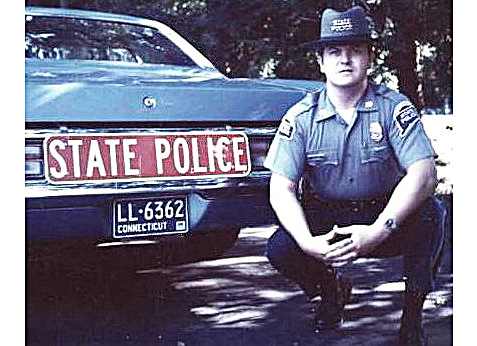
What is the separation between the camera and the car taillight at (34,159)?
2682 millimetres

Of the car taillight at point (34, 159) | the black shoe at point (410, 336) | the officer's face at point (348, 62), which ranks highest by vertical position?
the officer's face at point (348, 62)

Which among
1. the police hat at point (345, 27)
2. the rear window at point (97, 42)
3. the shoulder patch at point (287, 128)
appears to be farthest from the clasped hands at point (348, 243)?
the rear window at point (97, 42)

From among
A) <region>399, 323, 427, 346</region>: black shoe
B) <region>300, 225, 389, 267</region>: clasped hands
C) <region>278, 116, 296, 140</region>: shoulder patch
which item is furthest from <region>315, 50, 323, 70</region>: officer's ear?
<region>399, 323, 427, 346</region>: black shoe

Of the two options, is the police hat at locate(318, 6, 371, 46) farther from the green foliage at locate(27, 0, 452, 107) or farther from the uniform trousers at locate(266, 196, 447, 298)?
the uniform trousers at locate(266, 196, 447, 298)

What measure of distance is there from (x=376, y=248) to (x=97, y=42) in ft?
3.28

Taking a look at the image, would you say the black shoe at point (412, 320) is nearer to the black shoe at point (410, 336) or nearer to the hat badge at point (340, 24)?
the black shoe at point (410, 336)

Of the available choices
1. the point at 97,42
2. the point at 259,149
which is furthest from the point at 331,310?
the point at 97,42

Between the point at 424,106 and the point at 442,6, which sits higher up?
the point at 442,6

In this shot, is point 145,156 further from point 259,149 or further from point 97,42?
point 97,42

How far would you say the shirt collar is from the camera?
2754mm

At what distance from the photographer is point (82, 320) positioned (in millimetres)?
3006

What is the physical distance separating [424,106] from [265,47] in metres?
0.48
